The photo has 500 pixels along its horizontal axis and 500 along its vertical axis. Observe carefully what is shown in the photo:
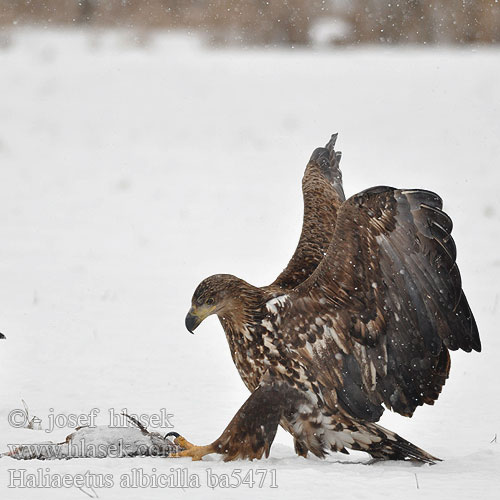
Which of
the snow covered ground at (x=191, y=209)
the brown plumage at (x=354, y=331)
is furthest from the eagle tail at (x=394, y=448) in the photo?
the snow covered ground at (x=191, y=209)

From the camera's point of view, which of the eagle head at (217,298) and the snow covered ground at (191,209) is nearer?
the eagle head at (217,298)

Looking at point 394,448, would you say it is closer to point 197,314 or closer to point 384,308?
point 384,308

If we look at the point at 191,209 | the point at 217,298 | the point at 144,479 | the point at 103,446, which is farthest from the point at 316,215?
the point at 191,209

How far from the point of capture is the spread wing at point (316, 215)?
5.17 m

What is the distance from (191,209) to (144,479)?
948cm

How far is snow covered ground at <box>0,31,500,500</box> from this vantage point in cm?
514

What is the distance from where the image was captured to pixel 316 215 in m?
5.56

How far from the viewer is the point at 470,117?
17062 mm

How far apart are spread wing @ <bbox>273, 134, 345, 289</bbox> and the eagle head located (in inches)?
20.0

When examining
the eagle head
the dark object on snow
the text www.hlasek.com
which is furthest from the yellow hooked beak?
the text www.hlasek.com

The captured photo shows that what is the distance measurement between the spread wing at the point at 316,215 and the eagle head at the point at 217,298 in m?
0.51

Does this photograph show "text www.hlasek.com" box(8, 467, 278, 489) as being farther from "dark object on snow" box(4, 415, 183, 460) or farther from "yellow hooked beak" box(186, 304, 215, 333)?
"yellow hooked beak" box(186, 304, 215, 333)

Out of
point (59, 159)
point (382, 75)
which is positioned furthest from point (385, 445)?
point (382, 75)

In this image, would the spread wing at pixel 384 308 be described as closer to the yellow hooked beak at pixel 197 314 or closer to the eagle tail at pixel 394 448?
the eagle tail at pixel 394 448
